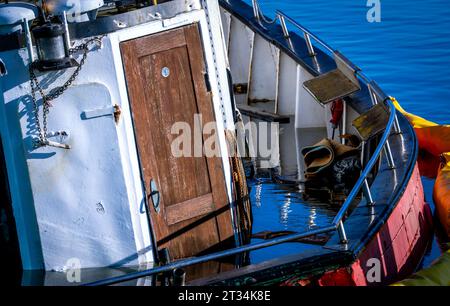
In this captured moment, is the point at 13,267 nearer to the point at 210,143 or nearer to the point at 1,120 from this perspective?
the point at 1,120

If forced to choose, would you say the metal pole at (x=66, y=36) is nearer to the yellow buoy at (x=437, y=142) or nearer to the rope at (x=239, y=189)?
the rope at (x=239, y=189)

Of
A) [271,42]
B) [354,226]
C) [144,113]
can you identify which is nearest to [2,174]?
[144,113]

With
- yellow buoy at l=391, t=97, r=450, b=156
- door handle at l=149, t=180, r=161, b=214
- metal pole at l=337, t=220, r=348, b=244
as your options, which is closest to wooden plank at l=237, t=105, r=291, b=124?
yellow buoy at l=391, t=97, r=450, b=156

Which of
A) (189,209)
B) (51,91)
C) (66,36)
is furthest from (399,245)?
(66,36)

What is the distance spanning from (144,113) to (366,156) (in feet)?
13.5

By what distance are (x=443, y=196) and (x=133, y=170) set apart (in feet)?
13.2

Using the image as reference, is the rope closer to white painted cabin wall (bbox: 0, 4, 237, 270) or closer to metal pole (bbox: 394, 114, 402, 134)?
white painted cabin wall (bbox: 0, 4, 237, 270)

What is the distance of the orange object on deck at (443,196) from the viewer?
33.2 feet

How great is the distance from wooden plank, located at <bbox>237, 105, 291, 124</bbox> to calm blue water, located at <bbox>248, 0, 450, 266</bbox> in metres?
2.39

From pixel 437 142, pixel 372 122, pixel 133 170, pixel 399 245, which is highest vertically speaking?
pixel 133 170

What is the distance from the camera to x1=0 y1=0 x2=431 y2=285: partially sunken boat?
7863mm

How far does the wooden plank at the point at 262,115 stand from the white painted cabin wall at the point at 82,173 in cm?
591

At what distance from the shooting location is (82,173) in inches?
323

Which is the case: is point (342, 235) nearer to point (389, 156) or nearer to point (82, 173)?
point (389, 156)
